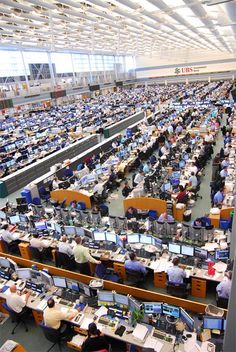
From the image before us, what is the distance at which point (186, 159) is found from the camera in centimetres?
1411

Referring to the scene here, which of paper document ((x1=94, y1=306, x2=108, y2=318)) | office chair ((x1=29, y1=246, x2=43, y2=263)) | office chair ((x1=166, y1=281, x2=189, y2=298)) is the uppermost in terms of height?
paper document ((x1=94, y1=306, x2=108, y2=318))

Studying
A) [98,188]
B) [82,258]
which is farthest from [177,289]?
[98,188]

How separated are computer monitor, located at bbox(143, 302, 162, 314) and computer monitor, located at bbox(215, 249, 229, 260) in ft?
7.73

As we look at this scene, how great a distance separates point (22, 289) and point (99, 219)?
10.1ft

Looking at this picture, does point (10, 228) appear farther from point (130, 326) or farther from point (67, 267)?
point (130, 326)

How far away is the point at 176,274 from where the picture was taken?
6.56 metres

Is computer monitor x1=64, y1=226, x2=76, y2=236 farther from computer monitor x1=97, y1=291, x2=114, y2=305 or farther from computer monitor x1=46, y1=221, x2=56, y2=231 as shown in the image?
computer monitor x1=97, y1=291, x2=114, y2=305

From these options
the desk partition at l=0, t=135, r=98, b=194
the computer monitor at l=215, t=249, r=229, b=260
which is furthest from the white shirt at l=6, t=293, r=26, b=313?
the desk partition at l=0, t=135, r=98, b=194

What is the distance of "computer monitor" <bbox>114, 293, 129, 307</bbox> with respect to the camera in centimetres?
571

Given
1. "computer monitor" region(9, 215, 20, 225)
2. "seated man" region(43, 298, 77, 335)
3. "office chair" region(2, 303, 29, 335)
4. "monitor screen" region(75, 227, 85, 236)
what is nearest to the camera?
"seated man" region(43, 298, 77, 335)

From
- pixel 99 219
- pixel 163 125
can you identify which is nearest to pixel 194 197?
pixel 99 219

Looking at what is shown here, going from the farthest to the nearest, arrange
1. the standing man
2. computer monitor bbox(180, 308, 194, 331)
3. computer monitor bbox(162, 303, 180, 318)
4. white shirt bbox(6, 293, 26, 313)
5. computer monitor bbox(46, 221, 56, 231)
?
computer monitor bbox(46, 221, 56, 231) → the standing man → white shirt bbox(6, 293, 26, 313) → computer monitor bbox(162, 303, 180, 318) → computer monitor bbox(180, 308, 194, 331)

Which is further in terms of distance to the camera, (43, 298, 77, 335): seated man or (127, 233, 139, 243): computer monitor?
(127, 233, 139, 243): computer monitor

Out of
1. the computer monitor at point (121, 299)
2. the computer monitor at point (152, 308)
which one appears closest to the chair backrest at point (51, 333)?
the computer monitor at point (121, 299)
